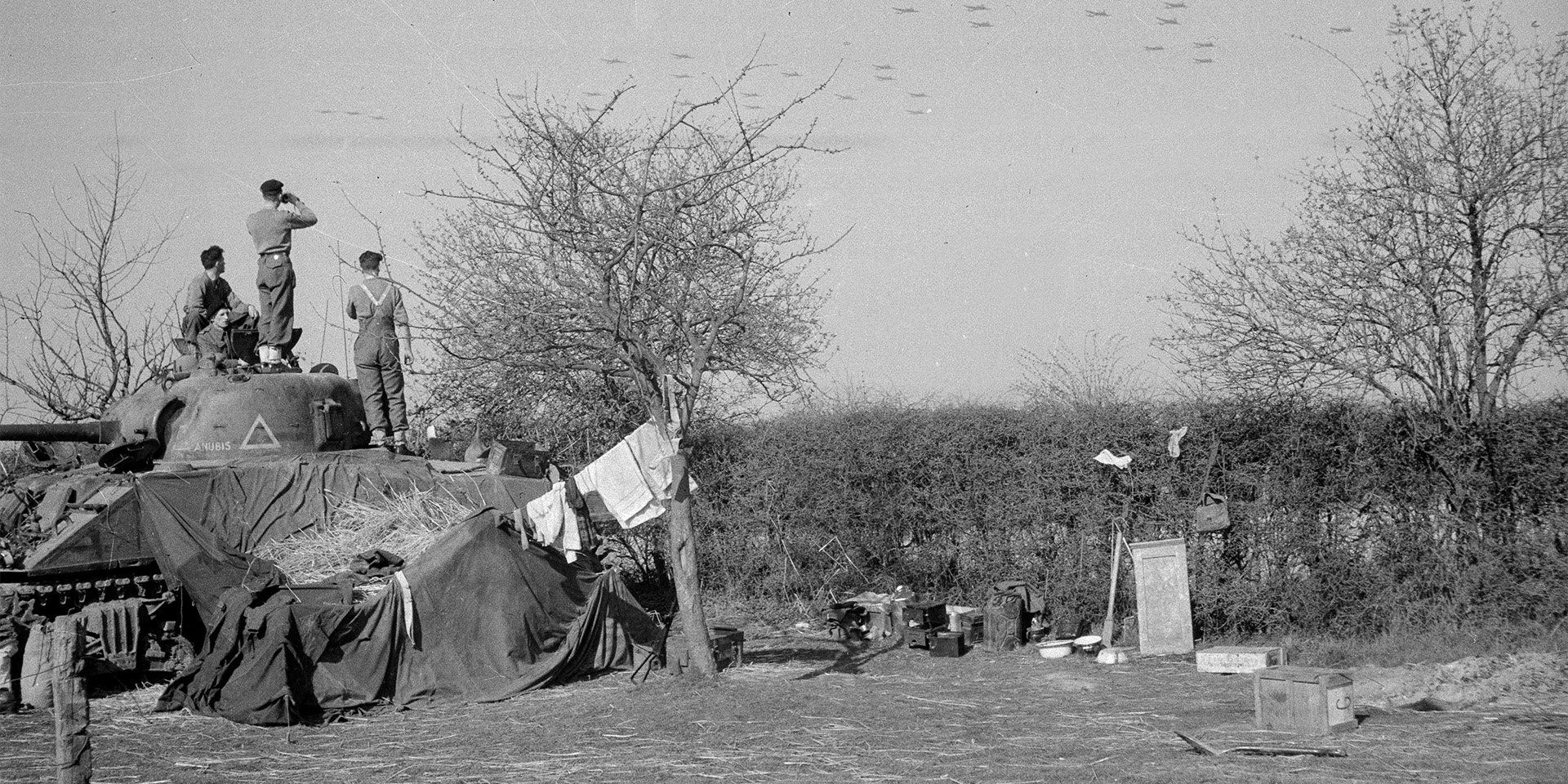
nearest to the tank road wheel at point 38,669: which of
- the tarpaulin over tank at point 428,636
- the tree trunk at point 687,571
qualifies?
the tarpaulin over tank at point 428,636

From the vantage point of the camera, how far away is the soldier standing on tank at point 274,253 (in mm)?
13000

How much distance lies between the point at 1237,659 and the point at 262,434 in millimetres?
8722

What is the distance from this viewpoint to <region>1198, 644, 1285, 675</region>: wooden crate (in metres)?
10.8

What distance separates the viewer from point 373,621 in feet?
33.8

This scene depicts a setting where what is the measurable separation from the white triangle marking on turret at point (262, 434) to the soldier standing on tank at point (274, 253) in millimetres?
969

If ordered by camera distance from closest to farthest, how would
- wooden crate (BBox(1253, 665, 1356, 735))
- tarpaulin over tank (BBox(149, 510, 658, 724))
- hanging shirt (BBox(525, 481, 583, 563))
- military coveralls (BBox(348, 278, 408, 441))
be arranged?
wooden crate (BBox(1253, 665, 1356, 735)) < tarpaulin over tank (BBox(149, 510, 658, 724)) < hanging shirt (BBox(525, 481, 583, 563)) < military coveralls (BBox(348, 278, 408, 441))

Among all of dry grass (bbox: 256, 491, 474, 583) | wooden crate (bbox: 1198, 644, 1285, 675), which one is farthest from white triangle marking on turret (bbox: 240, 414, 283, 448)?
wooden crate (bbox: 1198, 644, 1285, 675)

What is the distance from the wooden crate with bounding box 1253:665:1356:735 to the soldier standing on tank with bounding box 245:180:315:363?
9468mm

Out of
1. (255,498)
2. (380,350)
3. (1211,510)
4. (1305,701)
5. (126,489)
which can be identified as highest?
(380,350)

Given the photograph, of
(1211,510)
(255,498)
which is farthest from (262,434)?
(1211,510)

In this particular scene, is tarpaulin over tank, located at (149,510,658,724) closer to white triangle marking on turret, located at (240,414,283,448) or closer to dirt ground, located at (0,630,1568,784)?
dirt ground, located at (0,630,1568,784)

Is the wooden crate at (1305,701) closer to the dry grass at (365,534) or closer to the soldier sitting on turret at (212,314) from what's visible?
the dry grass at (365,534)

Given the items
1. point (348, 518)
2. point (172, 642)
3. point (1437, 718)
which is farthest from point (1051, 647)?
point (172, 642)

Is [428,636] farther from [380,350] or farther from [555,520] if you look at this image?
[380,350]
